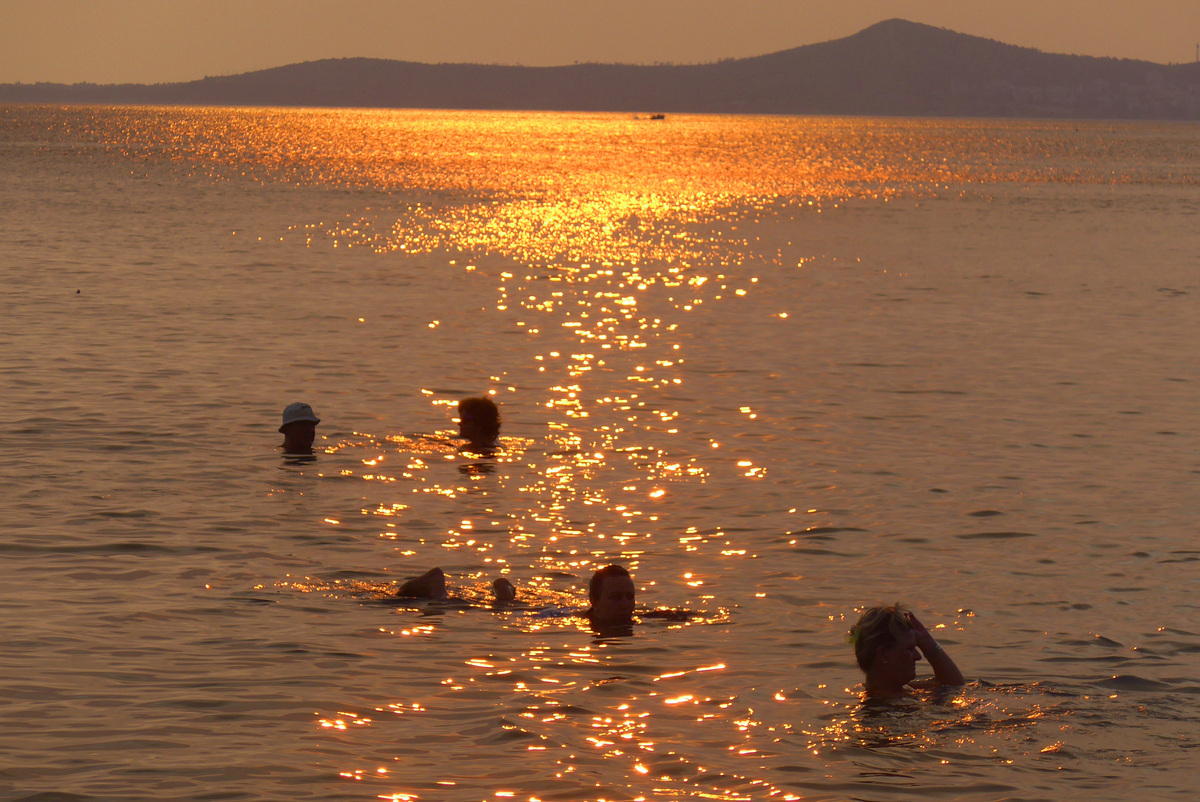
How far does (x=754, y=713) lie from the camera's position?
10289 mm

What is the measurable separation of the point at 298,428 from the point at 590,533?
5.07 meters

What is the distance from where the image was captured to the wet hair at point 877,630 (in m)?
10.1

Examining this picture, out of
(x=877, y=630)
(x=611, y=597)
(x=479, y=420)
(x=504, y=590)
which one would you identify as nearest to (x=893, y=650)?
(x=877, y=630)

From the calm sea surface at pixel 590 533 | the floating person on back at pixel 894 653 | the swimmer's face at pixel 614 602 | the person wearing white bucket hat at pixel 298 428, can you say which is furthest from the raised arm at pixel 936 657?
the person wearing white bucket hat at pixel 298 428

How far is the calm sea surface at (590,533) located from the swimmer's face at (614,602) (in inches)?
14.2

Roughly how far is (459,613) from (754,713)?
127 inches

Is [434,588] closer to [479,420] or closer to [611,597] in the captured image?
[611,597]

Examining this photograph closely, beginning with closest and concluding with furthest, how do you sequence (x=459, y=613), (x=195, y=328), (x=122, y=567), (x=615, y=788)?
(x=615, y=788) < (x=459, y=613) < (x=122, y=567) < (x=195, y=328)

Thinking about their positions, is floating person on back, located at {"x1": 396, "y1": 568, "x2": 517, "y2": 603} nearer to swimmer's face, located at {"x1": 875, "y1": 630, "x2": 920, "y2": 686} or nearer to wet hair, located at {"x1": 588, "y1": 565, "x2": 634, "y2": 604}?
wet hair, located at {"x1": 588, "y1": 565, "x2": 634, "y2": 604}

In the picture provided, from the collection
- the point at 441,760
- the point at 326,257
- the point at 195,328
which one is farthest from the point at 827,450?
the point at 326,257

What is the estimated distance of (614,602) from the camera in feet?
39.3

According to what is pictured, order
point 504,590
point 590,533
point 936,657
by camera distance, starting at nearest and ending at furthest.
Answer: point 936,657, point 504,590, point 590,533

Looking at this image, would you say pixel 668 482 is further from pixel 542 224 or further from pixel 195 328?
pixel 542 224

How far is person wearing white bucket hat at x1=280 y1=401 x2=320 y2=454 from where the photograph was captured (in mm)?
18703
